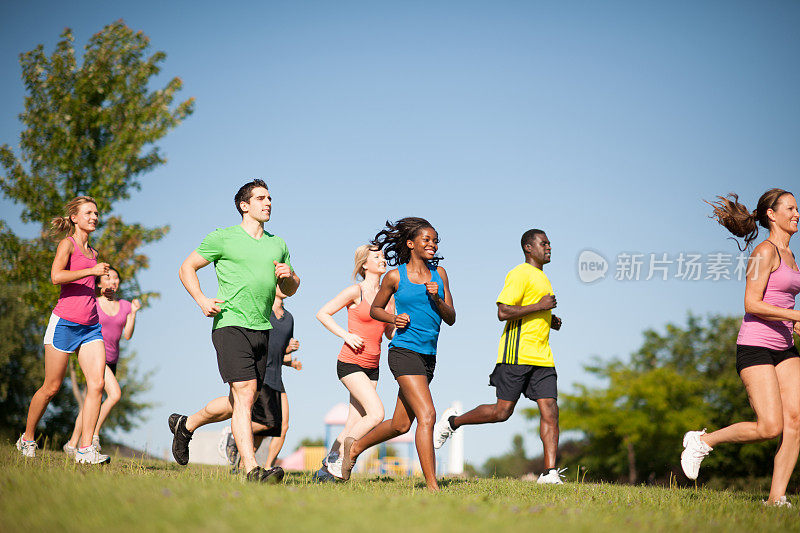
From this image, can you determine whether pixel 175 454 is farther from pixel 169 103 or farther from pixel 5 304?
pixel 5 304

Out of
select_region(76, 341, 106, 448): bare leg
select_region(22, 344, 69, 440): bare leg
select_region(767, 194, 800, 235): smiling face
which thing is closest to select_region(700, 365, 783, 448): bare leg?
select_region(767, 194, 800, 235): smiling face

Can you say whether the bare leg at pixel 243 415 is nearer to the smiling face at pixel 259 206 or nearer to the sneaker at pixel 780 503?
the smiling face at pixel 259 206

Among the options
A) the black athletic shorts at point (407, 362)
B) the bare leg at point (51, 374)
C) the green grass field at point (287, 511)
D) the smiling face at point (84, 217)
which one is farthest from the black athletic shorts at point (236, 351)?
the smiling face at point (84, 217)

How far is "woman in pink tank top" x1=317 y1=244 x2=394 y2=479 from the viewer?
814 cm

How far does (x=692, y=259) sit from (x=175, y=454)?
7.31 metres

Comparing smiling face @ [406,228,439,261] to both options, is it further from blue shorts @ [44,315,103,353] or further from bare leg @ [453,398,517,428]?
blue shorts @ [44,315,103,353]

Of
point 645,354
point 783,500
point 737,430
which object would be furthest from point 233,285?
point 645,354

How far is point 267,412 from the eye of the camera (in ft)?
29.5

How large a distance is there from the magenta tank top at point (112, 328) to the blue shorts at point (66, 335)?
2275 mm

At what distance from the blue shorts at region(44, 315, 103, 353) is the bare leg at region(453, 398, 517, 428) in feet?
14.8

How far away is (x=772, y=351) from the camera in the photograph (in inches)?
257

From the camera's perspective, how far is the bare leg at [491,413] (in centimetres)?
862

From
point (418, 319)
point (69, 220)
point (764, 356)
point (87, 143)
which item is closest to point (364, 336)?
point (418, 319)

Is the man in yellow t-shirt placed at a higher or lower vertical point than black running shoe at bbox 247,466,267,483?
higher
